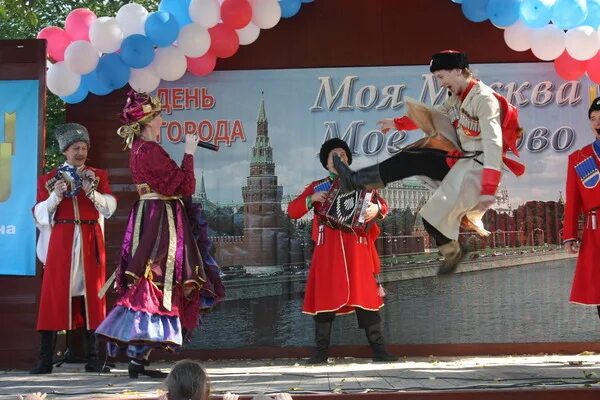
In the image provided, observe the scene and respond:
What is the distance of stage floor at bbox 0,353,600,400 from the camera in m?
4.76

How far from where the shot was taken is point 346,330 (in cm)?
718

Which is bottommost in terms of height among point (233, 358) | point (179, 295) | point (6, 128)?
point (233, 358)

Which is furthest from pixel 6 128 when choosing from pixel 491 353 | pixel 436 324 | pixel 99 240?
pixel 491 353

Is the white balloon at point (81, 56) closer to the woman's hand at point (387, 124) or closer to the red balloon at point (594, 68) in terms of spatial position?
the woman's hand at point (387, 124)

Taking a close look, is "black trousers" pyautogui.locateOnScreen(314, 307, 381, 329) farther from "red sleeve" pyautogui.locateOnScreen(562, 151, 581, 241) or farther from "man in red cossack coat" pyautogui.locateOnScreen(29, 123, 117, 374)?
"man in red cossack coat" pyautogui.locateOnScreen(29, 123, 117, 374)

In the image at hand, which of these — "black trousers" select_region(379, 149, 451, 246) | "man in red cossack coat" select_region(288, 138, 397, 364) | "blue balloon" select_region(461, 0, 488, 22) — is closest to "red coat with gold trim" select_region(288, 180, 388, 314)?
"man in red cossack coat" select_region(288, 138, 397, 364)

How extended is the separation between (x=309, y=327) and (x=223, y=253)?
92 centimetres

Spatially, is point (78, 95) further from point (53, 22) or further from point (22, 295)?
point (53, 22)

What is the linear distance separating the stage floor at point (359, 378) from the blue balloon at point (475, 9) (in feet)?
8.60

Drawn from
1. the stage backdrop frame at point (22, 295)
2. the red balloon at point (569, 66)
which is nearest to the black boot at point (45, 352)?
the stage backdrop frame at point (22, 295)

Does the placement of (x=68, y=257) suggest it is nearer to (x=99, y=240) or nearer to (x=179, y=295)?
(x=99, y=240)

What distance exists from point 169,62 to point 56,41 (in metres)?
0.89

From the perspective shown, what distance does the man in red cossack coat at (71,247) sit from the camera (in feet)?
19.9

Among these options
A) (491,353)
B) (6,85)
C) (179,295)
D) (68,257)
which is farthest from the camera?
(491,353)
